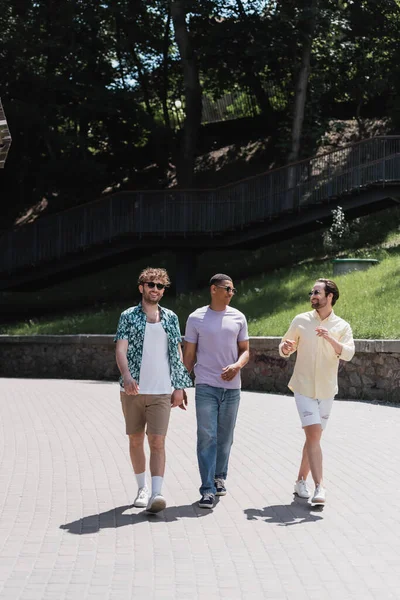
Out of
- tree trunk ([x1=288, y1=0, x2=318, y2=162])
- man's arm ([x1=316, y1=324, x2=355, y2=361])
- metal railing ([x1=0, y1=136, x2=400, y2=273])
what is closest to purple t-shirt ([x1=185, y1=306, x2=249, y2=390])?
man's arm ([x1=316, y1=324, x2=355, y2=361])

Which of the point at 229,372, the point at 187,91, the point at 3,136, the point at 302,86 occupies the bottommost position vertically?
the point at 229,372

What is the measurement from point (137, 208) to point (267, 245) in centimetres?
478

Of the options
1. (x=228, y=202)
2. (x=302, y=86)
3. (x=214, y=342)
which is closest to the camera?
(x=214, y=342)

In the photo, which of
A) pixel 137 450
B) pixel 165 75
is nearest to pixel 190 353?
pixel 137 450

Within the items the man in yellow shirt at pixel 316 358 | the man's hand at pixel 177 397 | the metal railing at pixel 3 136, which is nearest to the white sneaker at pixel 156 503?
the man's hand at pixel 177 397

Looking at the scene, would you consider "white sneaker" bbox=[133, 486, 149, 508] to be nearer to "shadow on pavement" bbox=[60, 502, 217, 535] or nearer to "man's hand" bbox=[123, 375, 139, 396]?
"shadow on pavement" bbox=[60, 502, 217, 535]

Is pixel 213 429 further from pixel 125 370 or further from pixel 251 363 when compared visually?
pixel 251 363

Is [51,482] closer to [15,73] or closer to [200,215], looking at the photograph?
[200,215]

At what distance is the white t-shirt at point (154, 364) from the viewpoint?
8.70 m

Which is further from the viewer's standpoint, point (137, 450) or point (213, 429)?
point (213, 429)

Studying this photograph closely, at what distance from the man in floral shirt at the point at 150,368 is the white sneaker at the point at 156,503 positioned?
24 centimetres

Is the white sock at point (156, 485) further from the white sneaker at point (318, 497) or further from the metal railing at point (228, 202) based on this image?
the metal railing at point (228, 202)

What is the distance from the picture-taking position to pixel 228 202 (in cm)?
3016

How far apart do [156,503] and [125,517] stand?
0.90 feet
